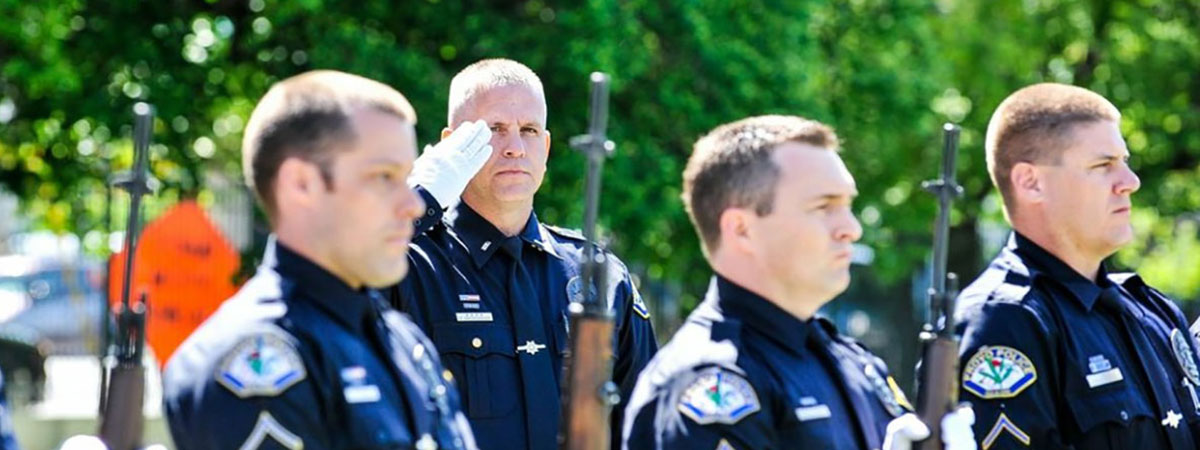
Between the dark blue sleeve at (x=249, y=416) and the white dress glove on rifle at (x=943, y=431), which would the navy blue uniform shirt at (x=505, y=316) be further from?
the dark blue sleeve at (x=249, y=416)

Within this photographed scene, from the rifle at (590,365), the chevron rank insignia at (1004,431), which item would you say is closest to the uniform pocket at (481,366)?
the rifle at (590,365)

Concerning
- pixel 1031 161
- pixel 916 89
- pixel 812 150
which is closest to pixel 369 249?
pixel 812 150

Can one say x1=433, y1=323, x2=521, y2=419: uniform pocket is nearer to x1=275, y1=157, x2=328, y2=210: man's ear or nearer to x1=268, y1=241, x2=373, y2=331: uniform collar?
x1=268, y1=241, x2=373, y2=331: uniform collar

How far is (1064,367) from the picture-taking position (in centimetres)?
568

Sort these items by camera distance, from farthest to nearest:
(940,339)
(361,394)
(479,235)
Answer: (479,235) < (940,339) < (361,394)

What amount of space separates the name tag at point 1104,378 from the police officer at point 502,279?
1394mm

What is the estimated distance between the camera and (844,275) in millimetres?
4512

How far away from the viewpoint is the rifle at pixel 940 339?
4.90m

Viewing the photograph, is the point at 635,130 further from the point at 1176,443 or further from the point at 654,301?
the point at 1176,443

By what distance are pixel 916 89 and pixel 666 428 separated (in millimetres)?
13302

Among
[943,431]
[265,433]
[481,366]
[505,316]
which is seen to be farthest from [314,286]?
[505,316]

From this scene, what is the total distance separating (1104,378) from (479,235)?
193 cm

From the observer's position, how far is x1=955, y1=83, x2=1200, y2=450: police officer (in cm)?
561

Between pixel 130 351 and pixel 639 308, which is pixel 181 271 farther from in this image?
pixel 130 351
